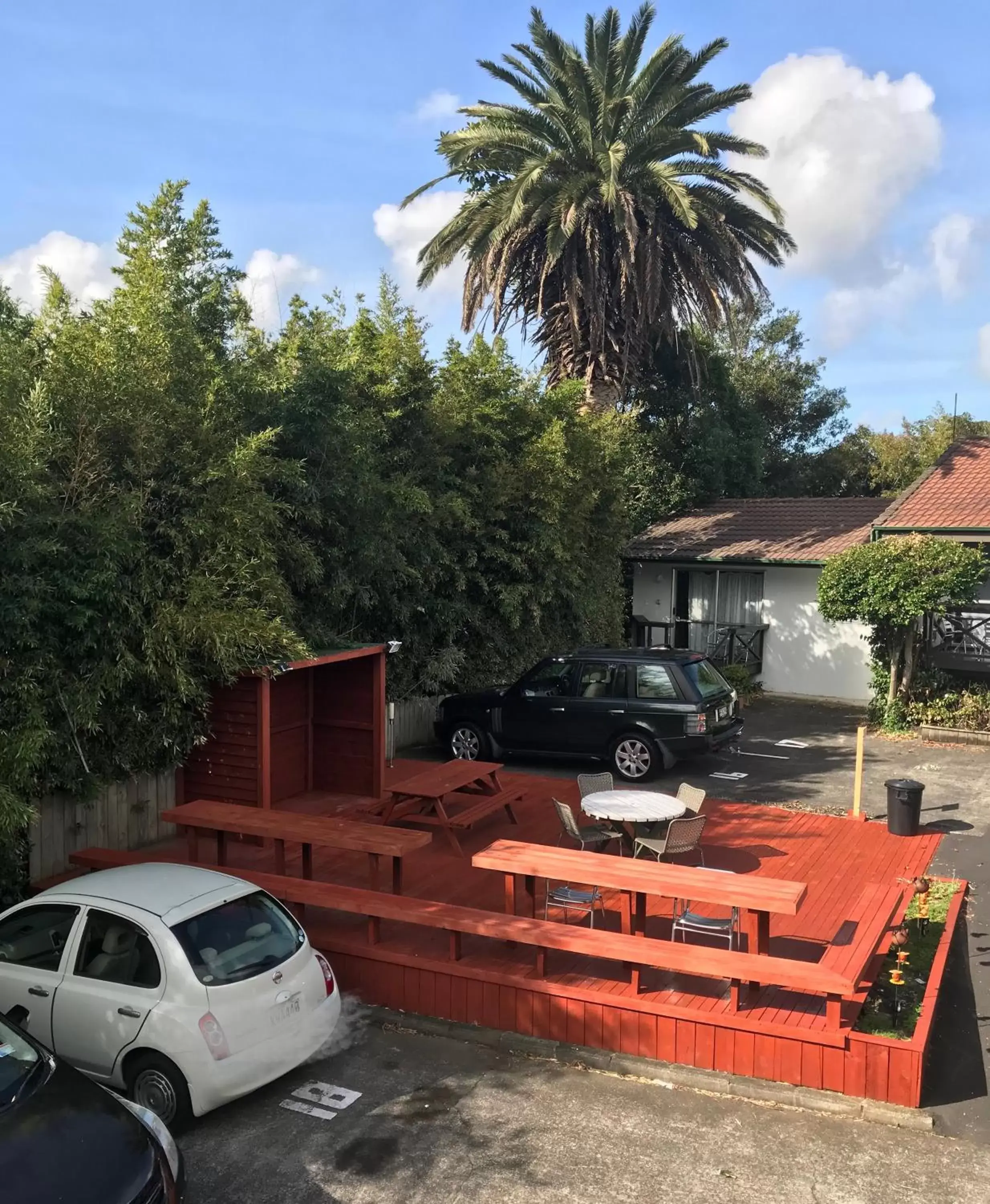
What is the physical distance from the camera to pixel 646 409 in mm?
28250

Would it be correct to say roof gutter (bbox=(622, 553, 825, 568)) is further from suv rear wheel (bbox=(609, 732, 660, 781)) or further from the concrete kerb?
the concrete kerb

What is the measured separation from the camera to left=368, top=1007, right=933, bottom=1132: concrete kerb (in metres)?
5.76

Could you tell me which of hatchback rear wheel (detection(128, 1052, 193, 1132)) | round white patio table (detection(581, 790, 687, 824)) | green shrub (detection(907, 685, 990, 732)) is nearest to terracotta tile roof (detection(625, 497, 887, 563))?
green shrub (detection(907, 685, 990, 732))

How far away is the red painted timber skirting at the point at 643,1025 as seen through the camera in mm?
5883

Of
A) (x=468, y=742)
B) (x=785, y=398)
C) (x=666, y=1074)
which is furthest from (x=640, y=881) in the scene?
(x=785, y=398)

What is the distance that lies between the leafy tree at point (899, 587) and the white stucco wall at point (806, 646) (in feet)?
8.00

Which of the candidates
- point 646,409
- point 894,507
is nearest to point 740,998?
point 894,507

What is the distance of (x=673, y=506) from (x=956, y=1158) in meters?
22.4

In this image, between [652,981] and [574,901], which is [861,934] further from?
[574,901]

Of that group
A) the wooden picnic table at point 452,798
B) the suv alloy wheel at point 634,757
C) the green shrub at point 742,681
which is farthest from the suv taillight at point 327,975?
the green shrub at point 742,681

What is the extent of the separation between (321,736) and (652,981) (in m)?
6.10

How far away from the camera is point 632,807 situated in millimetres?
9188

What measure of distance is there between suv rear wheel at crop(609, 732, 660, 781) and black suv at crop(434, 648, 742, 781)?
0.01 meters

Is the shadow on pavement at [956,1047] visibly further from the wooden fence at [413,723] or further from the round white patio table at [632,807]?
the wooden fence at [413,723]
